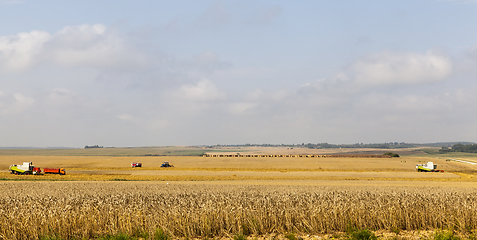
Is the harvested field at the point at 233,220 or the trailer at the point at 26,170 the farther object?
the trailer at the point at 26,170

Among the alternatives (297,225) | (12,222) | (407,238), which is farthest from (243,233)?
(12,222)

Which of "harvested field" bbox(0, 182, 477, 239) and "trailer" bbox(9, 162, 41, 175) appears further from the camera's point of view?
"trailer" bbox(9, 162, 41, 175)

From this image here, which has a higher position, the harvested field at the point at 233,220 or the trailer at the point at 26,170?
the harvested field at the point at 233,220

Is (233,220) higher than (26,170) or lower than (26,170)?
higher

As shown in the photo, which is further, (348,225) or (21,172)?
(21,172)

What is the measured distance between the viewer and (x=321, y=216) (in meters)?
17.3

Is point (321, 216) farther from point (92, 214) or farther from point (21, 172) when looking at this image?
point (21, 172)

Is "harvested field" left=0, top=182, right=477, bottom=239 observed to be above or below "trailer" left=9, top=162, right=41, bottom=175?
above

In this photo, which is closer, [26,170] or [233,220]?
[233,220]

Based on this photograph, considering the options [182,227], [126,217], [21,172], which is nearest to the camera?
[182,227]

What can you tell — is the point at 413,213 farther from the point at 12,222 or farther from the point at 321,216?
the point at 12,222

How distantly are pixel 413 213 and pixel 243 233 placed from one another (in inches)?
360

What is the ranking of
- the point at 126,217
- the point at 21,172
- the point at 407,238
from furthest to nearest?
the point at 21,172, the point at 126,217, the point at 407,238

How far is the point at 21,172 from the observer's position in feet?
227
